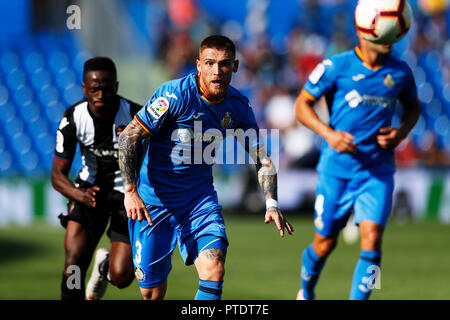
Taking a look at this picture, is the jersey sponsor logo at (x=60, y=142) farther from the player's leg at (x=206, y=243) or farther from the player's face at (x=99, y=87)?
the player's leg at (x=206, y=243)

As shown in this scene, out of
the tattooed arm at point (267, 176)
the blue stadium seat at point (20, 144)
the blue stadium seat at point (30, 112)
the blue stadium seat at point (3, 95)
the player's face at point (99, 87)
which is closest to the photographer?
the tattooed arm at point (267, 176)

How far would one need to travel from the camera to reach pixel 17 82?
63.1ft

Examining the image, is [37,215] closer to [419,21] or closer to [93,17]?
[93,17]

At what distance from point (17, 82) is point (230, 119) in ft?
48.6

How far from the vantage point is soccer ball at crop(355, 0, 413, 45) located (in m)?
6.50

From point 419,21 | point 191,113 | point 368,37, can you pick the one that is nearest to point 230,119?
point 191,113

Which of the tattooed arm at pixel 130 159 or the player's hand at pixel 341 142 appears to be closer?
the tattooed arm at pixel 130 159

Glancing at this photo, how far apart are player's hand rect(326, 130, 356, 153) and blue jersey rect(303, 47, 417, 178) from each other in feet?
0.67

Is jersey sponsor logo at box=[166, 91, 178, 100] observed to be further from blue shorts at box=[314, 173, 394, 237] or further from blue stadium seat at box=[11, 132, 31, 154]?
blue stadium seat at box=[11, 132, 31, 154]

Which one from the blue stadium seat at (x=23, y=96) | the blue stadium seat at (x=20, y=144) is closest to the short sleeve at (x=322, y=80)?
the blue stadium seat at (x=20, y=144)

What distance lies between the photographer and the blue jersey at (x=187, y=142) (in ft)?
18.1

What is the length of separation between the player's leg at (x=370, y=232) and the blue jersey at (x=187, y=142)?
1.52m

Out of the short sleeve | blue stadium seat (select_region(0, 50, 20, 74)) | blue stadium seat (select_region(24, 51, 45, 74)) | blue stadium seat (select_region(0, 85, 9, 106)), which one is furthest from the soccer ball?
blue stadium seat (select_region(0, 50, 20, 74))
